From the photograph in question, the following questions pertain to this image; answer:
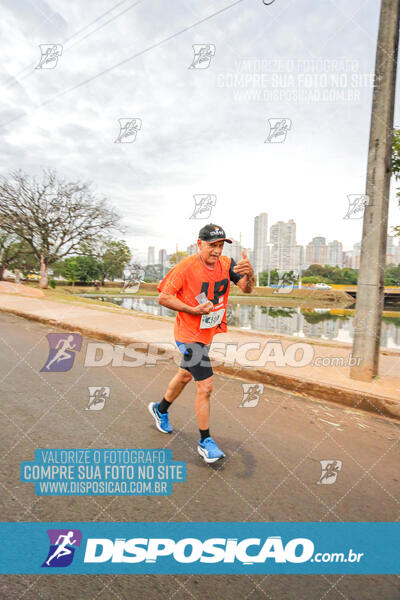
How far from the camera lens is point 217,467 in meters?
2.94

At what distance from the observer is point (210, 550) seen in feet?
6.88

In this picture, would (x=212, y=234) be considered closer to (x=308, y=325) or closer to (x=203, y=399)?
(x=203, y=399)

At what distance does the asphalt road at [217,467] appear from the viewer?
1.86m

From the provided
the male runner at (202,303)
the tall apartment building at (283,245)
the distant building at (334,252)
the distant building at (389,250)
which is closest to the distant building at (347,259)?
the distant building at (334,252)

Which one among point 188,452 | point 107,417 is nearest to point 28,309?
point 107,417

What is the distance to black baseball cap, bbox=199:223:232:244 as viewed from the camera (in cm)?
303

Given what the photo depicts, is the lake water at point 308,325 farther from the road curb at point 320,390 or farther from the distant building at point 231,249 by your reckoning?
the road curb at point 320,390

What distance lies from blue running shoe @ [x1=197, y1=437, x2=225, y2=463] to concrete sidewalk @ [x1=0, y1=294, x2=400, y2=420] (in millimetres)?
2424

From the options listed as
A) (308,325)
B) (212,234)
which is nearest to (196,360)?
(212,234)

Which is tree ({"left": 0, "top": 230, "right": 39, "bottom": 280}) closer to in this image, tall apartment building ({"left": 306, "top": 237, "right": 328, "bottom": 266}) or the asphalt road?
the asphalt road

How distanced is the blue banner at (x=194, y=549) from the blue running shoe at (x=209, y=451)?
0.68 metres

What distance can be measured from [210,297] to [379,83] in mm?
4323

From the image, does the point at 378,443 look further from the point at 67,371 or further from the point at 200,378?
the point at 67,371

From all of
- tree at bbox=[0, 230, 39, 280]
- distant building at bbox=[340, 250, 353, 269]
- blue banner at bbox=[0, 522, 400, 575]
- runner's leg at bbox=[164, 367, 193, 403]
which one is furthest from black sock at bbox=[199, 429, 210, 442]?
distant building at bbox=[340, 250, 353, 269]
